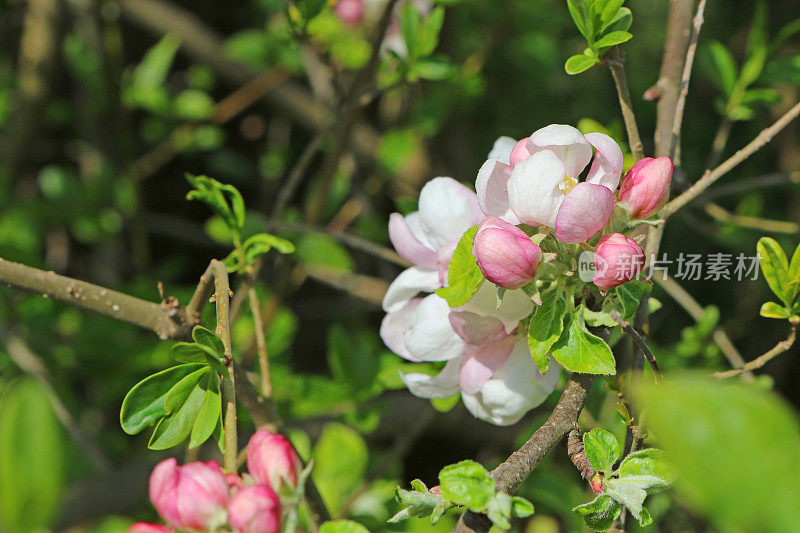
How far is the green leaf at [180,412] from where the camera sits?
0.65 meters

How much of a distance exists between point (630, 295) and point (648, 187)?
0.10 metres

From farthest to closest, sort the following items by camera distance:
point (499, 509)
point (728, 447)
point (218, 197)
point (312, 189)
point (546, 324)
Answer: point (312, 189) → point (218, 197) → point (546, 324) → point (499, 509) → point (728, 447)

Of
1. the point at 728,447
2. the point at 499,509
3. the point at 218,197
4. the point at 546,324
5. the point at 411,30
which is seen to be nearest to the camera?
the point at 728,447

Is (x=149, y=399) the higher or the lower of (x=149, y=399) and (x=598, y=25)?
the lower

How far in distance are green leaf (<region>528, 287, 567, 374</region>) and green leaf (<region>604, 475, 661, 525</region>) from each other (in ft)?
0.38

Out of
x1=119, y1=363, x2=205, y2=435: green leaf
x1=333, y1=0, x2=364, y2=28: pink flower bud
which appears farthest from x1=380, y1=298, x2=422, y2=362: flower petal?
x1=333, y1=0, x2=364, y2=28: pink flower bud

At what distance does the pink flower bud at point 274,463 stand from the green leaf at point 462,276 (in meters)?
0.19

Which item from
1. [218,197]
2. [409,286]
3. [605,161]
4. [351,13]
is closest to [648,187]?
[605,161]

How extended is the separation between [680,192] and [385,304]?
0.39 metres

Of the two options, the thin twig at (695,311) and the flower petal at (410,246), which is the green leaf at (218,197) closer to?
the flower petal at (410,246)

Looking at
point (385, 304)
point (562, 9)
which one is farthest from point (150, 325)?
point (562, 9)

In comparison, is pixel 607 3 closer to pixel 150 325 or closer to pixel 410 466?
pixel 150 325

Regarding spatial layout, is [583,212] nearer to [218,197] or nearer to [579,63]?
[579,63]

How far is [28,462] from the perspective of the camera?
0.36 m
